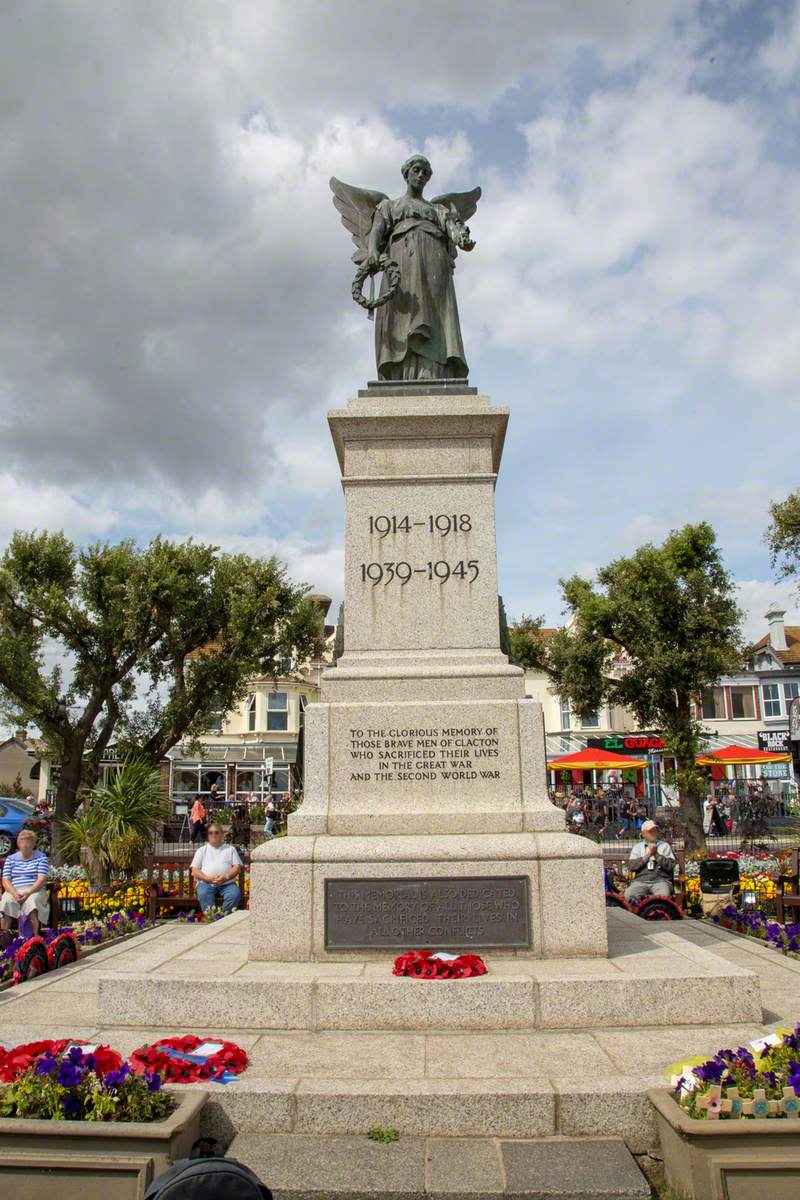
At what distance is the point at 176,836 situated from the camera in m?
29.2

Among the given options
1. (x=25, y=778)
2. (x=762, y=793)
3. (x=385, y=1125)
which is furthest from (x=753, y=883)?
(x=25, y=778)

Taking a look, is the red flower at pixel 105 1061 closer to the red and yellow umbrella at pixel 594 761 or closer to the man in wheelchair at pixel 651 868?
the man in wheelchair at pixel 651 868

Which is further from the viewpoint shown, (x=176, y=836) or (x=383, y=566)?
(x=176, y=836)

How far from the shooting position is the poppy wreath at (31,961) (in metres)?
8.25

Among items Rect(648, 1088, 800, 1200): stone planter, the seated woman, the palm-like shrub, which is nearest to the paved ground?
Rect(648, 1088, 800, 1200): stone planter

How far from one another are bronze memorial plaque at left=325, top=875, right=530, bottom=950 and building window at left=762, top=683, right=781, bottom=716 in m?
50.3

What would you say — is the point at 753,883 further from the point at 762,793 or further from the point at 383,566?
the point at 762,793

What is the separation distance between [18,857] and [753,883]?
958cm

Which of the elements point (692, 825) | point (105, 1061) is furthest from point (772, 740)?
point (105, 1061)

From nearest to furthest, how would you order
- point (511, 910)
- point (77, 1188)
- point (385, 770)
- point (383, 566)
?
1. point (77, 1188)
2. point (511, 910)
3. point (385, 770)
4. point (383, 566)

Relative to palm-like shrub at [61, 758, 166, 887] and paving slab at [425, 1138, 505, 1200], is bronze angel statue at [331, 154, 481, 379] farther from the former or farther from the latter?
palm-like shrub at [61, 758, 166, 887]

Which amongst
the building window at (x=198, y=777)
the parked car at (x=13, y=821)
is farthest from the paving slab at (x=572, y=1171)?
the building window at (x=198, y=777)

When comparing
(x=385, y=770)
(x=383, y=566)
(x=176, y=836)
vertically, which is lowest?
(x=176, y=836)

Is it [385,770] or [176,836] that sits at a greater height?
[385,770]
